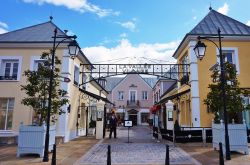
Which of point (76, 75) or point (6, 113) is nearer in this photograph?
point (6, 113)

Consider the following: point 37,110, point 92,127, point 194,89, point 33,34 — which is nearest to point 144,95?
point 92,127

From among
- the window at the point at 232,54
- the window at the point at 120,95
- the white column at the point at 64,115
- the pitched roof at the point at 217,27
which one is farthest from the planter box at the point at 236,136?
the window at the point at 120,95

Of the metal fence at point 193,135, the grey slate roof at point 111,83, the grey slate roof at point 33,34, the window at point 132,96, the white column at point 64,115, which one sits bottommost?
the metal fence at point 193,135

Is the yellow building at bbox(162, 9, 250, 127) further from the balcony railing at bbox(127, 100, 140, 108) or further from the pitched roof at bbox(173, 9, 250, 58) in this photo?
the balcony railing at bbox(127, 100, 140, 108)

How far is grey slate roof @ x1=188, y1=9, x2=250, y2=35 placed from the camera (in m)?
16.7

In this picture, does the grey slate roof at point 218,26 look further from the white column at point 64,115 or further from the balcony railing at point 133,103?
the balcony railing at point 133,103

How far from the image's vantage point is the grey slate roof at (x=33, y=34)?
1633 centimetres

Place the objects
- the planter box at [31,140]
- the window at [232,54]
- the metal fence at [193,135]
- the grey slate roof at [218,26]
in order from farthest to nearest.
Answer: the grey slate roof at [218,26] < the window at [232,54] < the metal fence at [193,135] < the planter box at [31,140]

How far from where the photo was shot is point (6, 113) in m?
15.6

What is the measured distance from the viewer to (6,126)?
1546 centimetres

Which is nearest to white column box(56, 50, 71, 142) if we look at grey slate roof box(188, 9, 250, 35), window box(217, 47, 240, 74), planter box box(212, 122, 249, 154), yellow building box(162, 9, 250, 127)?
yellow building box(162, 9, 250, 127)

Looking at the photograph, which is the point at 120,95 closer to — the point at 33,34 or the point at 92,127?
the point at 92,127

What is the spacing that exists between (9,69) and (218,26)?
14.7 metres

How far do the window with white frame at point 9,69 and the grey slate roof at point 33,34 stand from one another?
1312mm
